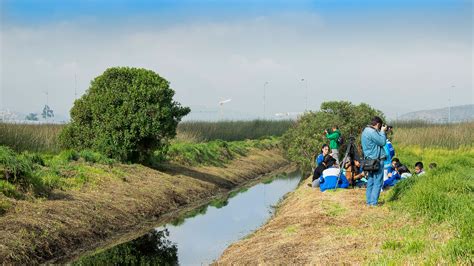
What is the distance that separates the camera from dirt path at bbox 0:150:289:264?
38.9 ft

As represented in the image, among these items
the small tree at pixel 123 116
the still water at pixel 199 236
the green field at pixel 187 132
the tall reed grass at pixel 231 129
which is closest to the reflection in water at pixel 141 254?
the still water at pixel 199 236

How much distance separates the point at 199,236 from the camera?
1512 centimetres

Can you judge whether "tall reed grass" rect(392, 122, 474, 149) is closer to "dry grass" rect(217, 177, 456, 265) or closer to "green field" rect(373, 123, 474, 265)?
"green field" rect(373, 123, 474, 265)

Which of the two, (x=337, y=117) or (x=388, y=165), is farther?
(x=337, y=117)

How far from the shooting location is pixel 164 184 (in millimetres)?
20469

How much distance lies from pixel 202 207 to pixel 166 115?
152 inches

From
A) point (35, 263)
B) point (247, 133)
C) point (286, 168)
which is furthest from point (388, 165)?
point (247, 133)

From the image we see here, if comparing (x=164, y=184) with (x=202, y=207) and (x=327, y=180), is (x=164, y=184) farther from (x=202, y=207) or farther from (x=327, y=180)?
(x=327, y=180)

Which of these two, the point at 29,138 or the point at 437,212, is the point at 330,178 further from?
the point at 29,138

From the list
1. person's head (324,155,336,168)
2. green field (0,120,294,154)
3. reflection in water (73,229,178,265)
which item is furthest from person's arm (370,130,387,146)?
green field (0,120,294,154)

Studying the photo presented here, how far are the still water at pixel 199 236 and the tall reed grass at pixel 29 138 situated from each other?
762cm

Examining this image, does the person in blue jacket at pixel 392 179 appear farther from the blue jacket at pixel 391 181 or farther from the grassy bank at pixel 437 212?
the grassy bank at pixel 437 212

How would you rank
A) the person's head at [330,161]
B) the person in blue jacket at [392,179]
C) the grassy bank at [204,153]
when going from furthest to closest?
the grassy bank at [204,153]
the person in blue jacket at [392,179]
the person's head at [330,161]

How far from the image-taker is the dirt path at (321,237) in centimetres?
863
